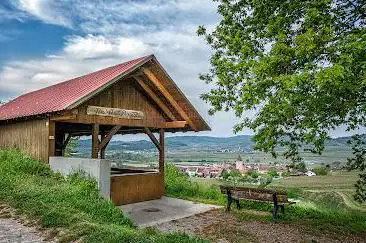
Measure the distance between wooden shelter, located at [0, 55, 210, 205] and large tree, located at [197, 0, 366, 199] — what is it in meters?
3.83

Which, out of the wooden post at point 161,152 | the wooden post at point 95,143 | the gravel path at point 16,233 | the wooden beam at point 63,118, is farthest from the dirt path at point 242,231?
the wooden beam at point 63,118

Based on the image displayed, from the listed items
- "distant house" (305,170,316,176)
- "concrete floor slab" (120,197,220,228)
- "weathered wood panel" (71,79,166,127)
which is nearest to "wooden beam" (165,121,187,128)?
"weathered wood panel" (71,79,166,127)

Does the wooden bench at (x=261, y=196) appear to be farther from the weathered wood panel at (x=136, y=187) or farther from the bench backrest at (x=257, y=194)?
the weathered wood panel at (x=136, y=187)

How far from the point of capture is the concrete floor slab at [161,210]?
10.6 m

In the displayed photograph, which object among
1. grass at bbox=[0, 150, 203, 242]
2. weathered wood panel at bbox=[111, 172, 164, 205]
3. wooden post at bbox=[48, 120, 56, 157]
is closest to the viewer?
grass at bbox=[0, 150, 203, 242]

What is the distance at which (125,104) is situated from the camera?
1396 cm

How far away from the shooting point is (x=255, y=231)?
31.1ft

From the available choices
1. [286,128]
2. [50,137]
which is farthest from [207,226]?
[50,137]

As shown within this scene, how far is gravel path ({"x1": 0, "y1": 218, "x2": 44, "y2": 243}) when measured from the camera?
21.3 ft

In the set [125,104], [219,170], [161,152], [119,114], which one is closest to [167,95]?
[125,104]

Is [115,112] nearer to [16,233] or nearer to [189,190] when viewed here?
[189,190]

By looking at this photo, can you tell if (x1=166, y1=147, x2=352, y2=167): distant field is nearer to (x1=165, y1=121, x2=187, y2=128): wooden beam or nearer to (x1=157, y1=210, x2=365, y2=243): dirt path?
(x1=157, y1=210, x2=365, y2=243): dirt path

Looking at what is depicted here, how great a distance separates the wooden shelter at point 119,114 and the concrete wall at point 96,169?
1.33 m

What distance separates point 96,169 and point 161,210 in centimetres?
274
